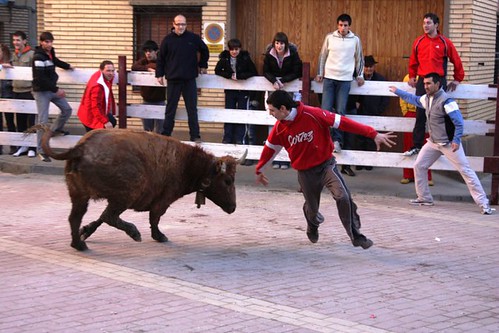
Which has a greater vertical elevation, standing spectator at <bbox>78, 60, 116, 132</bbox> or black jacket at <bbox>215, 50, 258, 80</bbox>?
black jacket at <bbox>215, 50, 258, 80</bbox>

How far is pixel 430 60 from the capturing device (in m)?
12.0

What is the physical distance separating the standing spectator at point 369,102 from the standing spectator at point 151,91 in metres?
3.17

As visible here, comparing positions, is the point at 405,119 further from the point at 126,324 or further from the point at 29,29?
the point at 29,29

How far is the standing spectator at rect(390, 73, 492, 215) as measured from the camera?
35.9 feet

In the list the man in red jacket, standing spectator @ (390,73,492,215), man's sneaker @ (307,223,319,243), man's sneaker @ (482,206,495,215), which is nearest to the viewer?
the man in red jacket

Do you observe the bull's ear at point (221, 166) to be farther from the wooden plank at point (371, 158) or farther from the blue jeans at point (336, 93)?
the blue jeans at point (336, 93)

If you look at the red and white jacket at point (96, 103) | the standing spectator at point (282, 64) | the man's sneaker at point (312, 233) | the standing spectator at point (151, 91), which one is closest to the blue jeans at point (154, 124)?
the standing spectator at point (151, 91)

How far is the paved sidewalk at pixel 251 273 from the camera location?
21.3 feet

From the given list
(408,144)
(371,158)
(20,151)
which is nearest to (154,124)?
(20,151)

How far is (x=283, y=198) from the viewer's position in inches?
Result: 473

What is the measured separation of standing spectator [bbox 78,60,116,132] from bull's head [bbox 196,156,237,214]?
3.90 m

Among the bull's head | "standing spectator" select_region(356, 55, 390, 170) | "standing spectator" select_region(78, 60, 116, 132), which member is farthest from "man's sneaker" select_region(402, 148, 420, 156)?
"standing spectator" select_region(78, 60, 116, 132)

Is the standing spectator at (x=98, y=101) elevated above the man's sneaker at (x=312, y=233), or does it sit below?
above

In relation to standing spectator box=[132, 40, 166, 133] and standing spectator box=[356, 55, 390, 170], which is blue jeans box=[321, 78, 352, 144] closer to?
standing spectator box=[356, 55, 390, 170]
